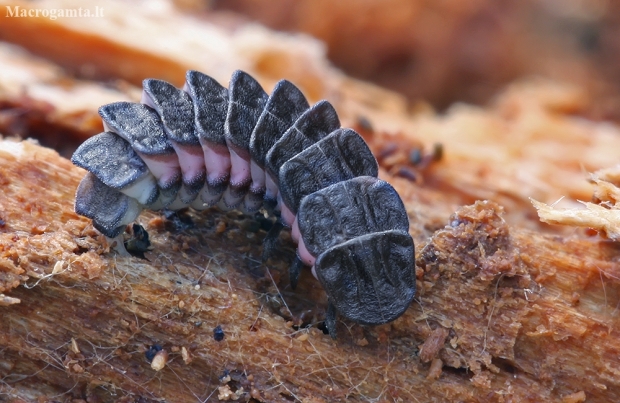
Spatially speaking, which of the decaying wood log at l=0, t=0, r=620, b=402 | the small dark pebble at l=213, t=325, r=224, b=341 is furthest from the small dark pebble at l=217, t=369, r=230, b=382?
the small dark pebble at l=213, t=325, r=224, b=341

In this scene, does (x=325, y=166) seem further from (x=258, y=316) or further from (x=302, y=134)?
(x=258, y=316)

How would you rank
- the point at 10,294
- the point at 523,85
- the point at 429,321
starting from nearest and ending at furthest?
the point at 10,294 < the point at 429,321 < the point at 523,85

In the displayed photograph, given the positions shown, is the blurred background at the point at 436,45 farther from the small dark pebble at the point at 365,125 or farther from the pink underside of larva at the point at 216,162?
the pink underside of larva at the point at 216,162

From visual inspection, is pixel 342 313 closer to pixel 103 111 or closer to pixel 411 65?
pixel 103 111

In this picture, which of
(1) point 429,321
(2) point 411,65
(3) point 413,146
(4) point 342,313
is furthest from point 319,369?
(2) point 411,65

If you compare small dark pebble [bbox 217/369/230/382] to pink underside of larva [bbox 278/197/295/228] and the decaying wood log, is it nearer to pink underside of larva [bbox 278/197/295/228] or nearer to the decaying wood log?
the decaying wood log

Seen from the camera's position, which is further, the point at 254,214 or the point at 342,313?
the point at 254,214
